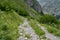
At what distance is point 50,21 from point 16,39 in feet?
123

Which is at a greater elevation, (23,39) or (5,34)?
(23,39)

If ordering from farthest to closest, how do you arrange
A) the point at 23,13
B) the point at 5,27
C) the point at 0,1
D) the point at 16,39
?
the point at 23,13 < the point at 0,1 < the point at 5,27 < the point at 16,39

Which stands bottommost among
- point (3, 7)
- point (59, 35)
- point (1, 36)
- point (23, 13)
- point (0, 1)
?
point (1, 36)

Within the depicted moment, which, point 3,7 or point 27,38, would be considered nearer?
point 27,38

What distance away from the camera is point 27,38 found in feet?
60.5

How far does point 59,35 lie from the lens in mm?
26625

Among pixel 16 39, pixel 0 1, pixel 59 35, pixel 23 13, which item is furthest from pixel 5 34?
pixel 23 13

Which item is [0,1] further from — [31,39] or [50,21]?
[31,39]

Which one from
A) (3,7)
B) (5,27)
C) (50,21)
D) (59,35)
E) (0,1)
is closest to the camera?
(5,27)

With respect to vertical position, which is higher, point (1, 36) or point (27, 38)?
point (27, 38)

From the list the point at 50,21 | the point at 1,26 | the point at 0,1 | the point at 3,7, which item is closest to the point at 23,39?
the point at 1,26

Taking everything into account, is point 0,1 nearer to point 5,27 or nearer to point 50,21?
point 50,21

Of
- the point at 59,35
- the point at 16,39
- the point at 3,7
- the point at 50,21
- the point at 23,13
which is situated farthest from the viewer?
the point at 50,21

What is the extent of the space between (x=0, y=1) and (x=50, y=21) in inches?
707
